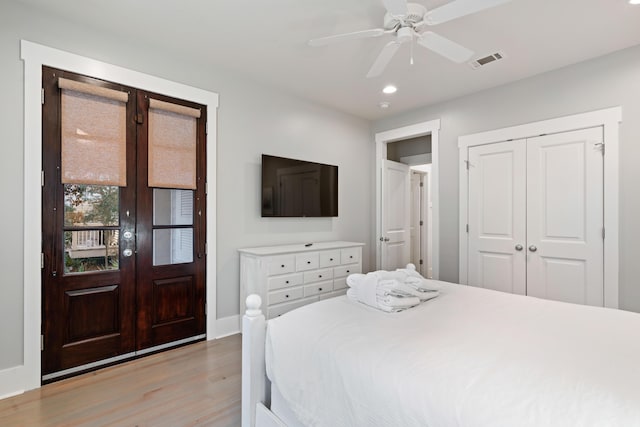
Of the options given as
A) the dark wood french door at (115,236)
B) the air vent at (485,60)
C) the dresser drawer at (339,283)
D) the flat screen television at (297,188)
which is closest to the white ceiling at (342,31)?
the air vent at (485,60)

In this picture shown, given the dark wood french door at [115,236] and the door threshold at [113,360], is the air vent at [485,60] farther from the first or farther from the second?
the door threshold at [113,360]

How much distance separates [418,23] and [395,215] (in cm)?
319

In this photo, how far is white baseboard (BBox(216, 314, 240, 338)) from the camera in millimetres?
3219

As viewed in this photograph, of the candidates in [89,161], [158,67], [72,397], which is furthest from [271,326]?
[158,67]

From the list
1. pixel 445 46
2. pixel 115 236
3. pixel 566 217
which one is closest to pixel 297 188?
pixel 115 236

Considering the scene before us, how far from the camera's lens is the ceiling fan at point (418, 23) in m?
1.74

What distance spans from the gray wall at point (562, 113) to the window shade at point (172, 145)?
9.65ft

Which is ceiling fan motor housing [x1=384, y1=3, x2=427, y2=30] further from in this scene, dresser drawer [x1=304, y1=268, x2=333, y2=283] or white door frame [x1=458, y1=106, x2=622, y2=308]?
dresser drawer [x1=304, y1=268, x2=333, y2=283]

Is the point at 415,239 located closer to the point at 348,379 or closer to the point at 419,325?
the point at 419,325

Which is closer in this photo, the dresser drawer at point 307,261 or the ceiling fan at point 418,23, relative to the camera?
the ceiling fan at point 418,23

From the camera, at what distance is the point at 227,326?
3.28 m

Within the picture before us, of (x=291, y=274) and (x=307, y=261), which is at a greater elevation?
(x=307, y=261)

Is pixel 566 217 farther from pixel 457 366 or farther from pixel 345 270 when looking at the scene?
pixel 457 366

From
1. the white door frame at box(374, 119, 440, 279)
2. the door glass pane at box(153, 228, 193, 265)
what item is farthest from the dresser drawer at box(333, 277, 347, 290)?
the door glass pane at box(153, 228, 193, 265)
